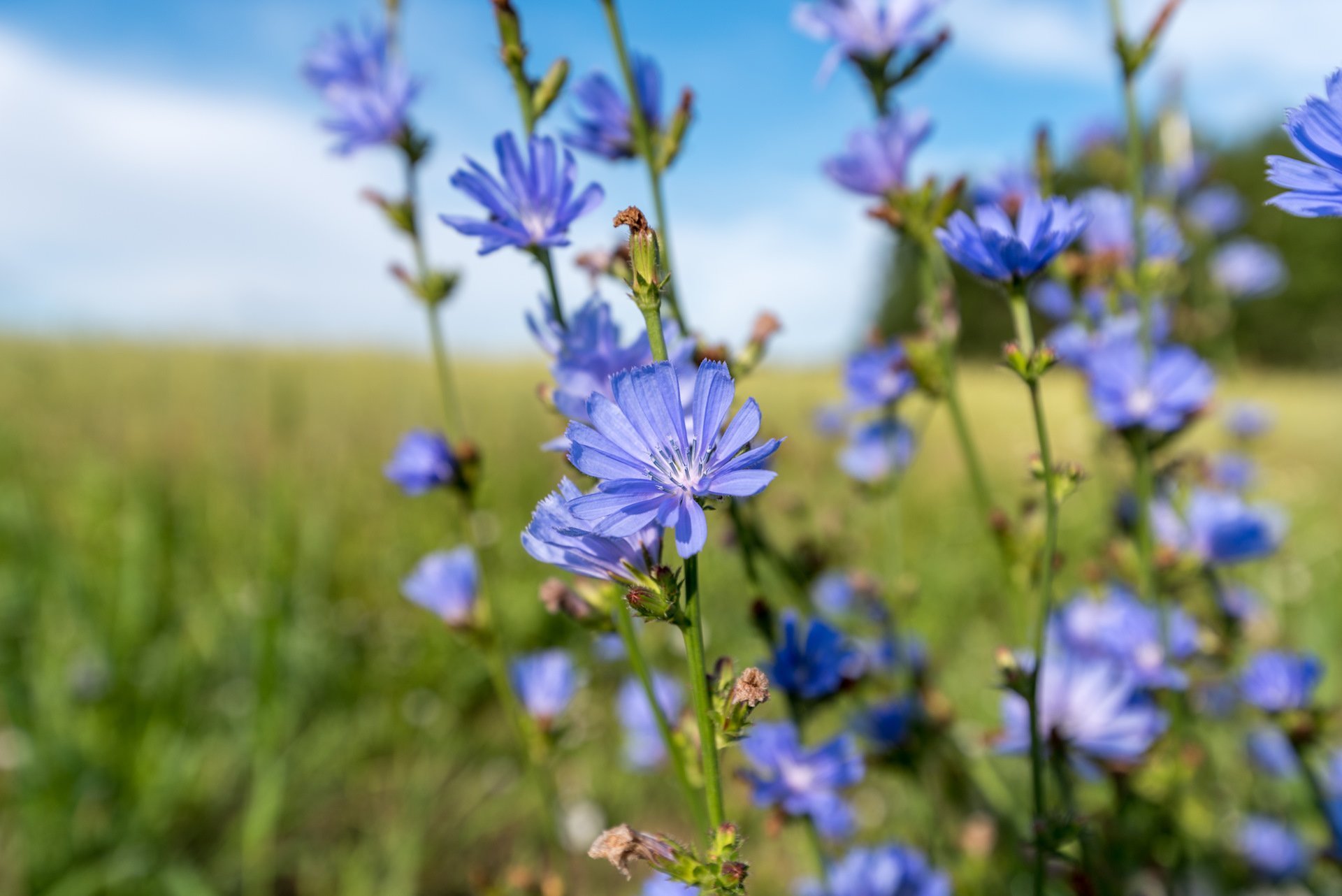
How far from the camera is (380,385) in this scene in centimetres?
894

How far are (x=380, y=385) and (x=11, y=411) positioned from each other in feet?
10.3

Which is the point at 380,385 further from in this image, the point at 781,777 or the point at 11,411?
the point at 781,777

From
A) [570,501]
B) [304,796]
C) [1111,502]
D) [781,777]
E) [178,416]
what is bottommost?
[304,796]

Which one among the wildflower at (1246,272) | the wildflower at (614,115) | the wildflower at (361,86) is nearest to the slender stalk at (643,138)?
the wildflower at (614,115)

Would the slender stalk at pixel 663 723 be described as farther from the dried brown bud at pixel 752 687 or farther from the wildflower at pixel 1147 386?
the wildflower at pixel 1147 386

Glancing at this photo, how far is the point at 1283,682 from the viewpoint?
5.91 ft

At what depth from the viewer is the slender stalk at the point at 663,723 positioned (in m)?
1.13

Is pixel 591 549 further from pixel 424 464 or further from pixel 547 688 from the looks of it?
pixel 547 688

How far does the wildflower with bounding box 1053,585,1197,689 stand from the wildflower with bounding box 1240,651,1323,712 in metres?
0.14

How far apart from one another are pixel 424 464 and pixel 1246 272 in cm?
426

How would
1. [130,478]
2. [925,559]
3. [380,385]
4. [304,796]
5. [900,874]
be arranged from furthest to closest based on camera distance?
1. [380,385]
2. [925,559]
3. [130,478]
4. [304,796]
5. [900,874]

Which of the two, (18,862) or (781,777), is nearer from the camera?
(781,777)

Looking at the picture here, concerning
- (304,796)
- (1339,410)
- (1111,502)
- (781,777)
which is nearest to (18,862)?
A: (304,796)

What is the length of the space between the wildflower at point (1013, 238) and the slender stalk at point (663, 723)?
0.63 metres
